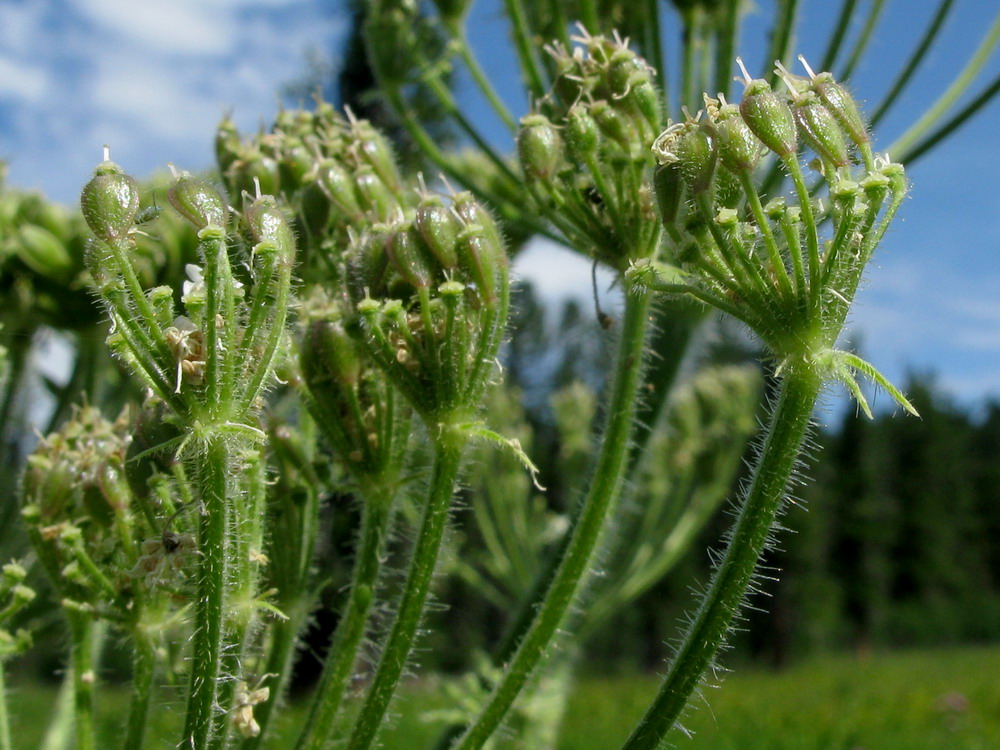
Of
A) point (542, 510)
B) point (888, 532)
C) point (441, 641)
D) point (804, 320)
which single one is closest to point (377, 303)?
point (804, 320)

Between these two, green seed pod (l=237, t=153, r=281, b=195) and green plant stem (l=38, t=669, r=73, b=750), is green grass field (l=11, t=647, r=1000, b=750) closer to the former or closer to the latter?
green plant stem (l=38, t=669, r=73, b=750)

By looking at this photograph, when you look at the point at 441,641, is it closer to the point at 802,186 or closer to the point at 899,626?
the point at 899,626

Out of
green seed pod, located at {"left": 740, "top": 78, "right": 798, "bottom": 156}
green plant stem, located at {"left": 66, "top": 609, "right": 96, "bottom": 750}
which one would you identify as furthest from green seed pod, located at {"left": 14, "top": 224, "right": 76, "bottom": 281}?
green seed pod, located at {"left": 740, "top": 78, "right": 798, "bottom": 156}

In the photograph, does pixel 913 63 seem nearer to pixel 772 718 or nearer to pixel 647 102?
pixel 647 102

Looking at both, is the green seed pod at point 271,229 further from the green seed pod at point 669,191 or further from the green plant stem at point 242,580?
the green seed pod at point 669,191

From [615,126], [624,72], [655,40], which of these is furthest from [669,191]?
[655,40]
